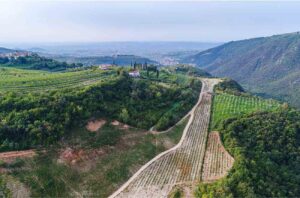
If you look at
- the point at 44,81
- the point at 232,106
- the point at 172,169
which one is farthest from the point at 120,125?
the point at 232,106

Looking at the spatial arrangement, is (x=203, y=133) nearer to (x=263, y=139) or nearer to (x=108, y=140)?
(x=263, y=139)

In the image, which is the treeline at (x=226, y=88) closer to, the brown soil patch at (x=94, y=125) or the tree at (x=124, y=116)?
the tree at (x=124, y=116)

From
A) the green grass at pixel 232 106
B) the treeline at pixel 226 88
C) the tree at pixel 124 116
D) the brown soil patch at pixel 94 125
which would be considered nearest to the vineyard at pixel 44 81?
the tree at pixel 124 116

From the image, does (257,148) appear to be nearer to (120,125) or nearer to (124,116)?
(124,116)

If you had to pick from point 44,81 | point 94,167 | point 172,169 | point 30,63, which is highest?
point 30,63

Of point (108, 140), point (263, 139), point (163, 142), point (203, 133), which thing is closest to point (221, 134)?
point (203, 133)

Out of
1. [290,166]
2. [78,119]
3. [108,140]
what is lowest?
[290,166]

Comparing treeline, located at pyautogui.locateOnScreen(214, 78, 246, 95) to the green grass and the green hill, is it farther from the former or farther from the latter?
the green hill

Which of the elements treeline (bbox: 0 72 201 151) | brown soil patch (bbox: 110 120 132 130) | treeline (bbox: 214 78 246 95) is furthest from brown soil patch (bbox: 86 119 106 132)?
treeline (bbox: 214 78 246 95)
